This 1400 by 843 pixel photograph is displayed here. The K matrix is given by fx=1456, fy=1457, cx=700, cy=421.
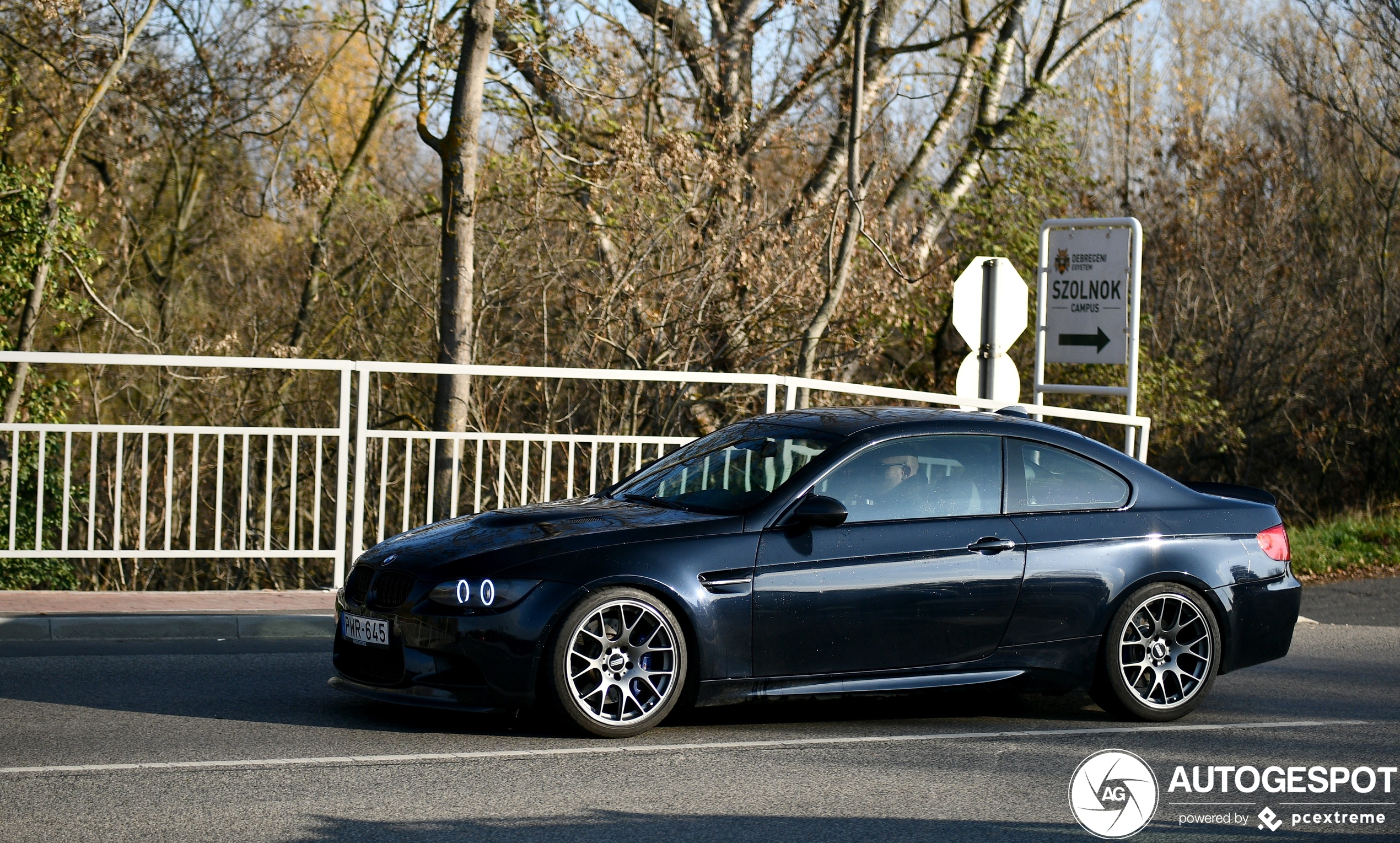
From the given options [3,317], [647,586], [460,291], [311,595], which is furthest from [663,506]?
[3,317]

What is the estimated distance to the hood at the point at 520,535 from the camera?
19.8ft

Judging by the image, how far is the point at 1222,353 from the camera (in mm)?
23797

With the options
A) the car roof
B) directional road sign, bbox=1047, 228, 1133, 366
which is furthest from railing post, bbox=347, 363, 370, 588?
directional road sign, bbox=1047, 228, 1133, 366

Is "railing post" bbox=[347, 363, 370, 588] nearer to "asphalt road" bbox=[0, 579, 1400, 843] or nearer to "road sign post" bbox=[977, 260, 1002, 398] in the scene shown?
"asphalt road" bbox=[0, 579, 1400, 843]

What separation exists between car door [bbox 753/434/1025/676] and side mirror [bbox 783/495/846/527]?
0.05 m

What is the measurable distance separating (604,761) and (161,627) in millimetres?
3930

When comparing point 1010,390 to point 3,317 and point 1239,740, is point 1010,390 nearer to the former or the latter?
point 1239,740

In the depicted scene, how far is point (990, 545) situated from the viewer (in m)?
6.59

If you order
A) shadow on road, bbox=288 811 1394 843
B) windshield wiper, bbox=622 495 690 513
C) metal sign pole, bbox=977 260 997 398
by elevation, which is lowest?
shadow on road, bbox=288 811 1394 843

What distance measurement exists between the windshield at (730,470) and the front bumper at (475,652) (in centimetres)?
96

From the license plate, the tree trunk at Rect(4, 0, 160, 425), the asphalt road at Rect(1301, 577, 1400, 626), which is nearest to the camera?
the license plate

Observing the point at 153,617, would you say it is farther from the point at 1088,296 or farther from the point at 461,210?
the point at 1088,296

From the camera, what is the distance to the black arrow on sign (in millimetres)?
12797

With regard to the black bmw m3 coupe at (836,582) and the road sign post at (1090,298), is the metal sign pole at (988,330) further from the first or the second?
the black bmw m3 coupe at (836,582)
